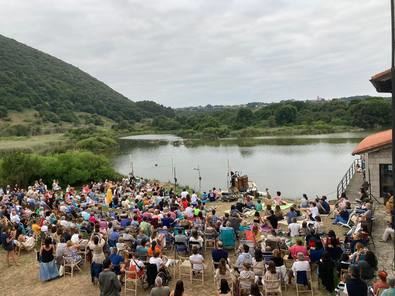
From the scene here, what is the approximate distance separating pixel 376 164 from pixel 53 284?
12.9m

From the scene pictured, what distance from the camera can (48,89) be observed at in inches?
5212

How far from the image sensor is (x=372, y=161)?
17.0 metres

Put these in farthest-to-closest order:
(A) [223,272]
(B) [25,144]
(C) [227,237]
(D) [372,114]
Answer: (D) [372,114] < (B) [25,144] < (C) [227,237] < (A) [223,272]

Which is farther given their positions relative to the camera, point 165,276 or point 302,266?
point 165,276

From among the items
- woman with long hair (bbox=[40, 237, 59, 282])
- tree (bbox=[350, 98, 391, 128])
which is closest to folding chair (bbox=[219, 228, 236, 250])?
woman with long hair (bbox=[40, 237, 59, 282])

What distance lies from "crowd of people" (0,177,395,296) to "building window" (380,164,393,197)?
279 centimetres

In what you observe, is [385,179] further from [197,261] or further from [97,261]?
[97,261]

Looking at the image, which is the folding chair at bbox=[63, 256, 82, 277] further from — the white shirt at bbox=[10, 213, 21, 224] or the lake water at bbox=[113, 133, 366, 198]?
the lake water at bbox=[113, 133, 366, 198]

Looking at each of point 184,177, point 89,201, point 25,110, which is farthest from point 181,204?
point 25,110

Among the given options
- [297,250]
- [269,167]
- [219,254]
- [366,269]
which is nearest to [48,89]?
[269,167]

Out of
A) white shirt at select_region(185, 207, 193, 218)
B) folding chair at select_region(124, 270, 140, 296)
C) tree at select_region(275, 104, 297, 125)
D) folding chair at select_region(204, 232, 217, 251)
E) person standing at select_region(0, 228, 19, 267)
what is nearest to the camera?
folding chair at select_region(124, 270, 140, 296)

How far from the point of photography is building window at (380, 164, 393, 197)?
16719mm

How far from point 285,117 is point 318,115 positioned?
9565mm

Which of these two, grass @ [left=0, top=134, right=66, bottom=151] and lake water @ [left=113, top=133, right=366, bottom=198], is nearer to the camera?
lake water @ [left=113, top=133, right=366, bottom=198]
